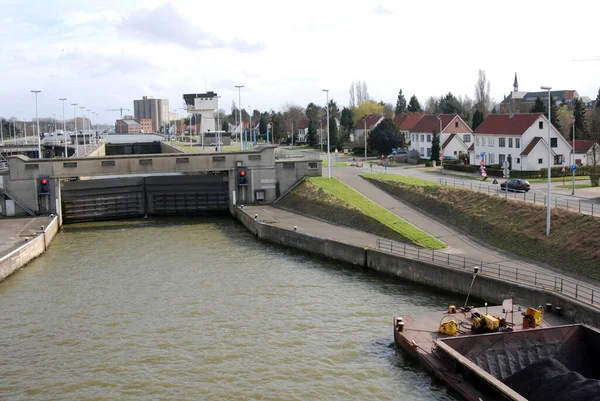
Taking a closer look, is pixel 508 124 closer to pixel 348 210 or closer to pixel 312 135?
pixel 348 210

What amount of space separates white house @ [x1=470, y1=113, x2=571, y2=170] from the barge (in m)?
34.6

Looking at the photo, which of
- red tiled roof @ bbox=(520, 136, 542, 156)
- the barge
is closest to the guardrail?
the barge

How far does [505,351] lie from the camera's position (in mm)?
19516

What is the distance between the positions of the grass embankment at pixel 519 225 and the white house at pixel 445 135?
28.9 m

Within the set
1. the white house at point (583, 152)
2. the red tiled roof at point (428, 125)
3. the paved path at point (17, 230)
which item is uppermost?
the red tiled roof at point (428, 125)

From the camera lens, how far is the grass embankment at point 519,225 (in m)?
26.8

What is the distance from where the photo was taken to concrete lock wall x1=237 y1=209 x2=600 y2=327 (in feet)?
71.6

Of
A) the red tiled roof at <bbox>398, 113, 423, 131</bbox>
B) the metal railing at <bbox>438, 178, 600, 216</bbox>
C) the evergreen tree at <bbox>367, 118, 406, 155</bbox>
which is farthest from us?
the red tiled roof at <bbox>398, 113, 423, 131</bbox>

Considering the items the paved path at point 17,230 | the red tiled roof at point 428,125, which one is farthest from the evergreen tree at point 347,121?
the paved path at point 17,230

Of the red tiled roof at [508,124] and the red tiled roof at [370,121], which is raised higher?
the red tiled roof at [370,121]

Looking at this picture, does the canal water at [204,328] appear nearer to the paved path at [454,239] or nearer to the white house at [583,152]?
the paved path at [454,239]

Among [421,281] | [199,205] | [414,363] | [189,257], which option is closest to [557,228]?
[421,281]

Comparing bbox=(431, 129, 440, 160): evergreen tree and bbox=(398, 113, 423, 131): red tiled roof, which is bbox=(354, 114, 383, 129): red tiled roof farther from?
bbox=(431, 129, 440, 160): evergreen tree

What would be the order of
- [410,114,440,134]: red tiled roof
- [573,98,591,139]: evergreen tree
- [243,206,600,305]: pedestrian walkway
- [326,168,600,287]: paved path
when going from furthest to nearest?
[410,114,440,134]: red tiled roof < [573,98,591,139]: evergreen tree < [326,168,600,287]: paved path < [243,206,600,305]: pedestrian walkway
